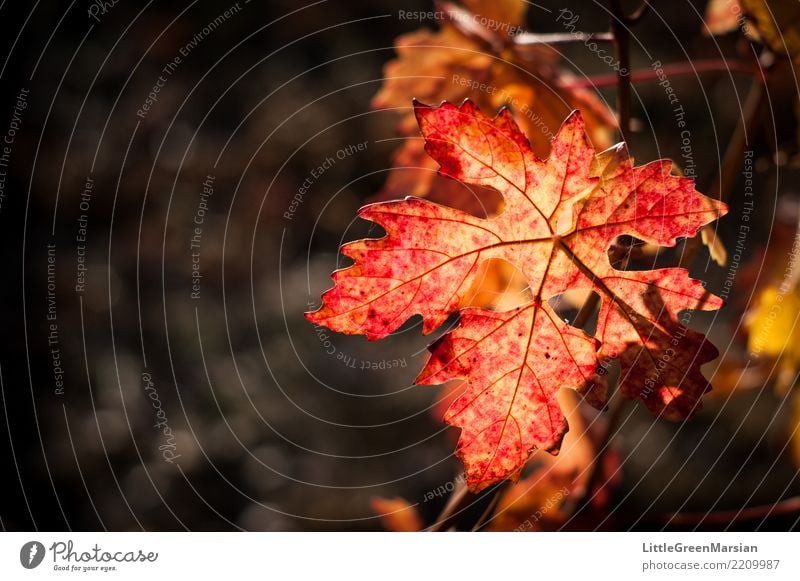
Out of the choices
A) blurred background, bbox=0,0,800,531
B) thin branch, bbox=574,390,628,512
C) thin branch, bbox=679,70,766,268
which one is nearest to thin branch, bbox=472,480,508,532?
thin branch, bbox=574,390,628,512

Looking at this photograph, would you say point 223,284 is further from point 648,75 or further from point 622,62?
point 622,62

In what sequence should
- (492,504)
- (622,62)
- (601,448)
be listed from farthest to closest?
(601,448) < (492,504) < (622,62)

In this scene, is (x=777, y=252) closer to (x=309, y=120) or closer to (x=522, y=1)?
(x=522, y=1)
